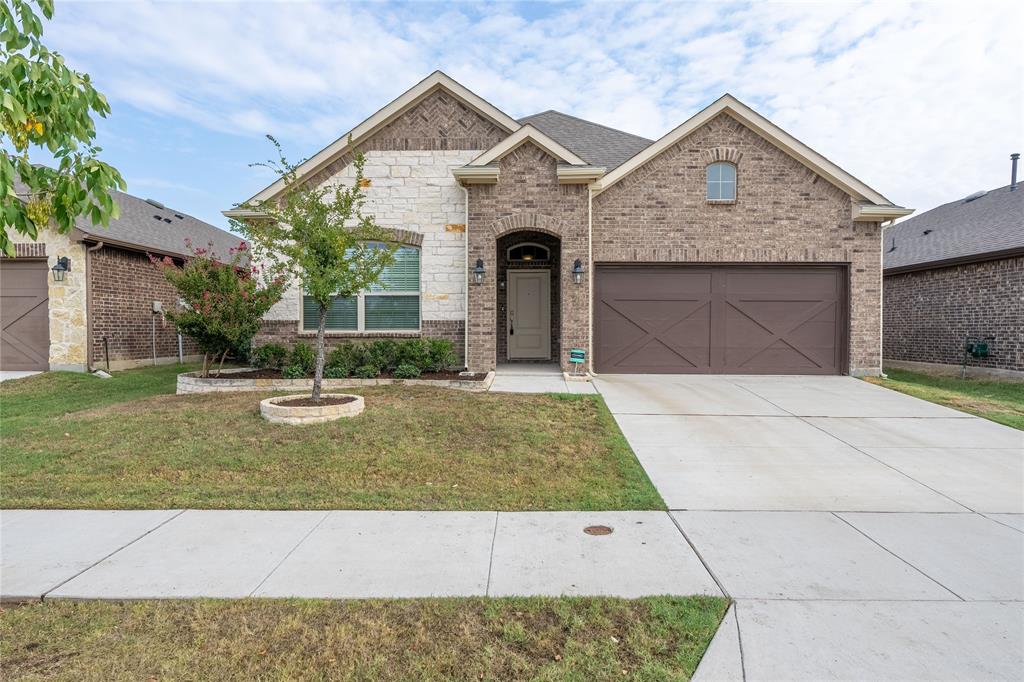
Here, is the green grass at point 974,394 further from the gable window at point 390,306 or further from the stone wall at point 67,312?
the stone wall at point 67,312

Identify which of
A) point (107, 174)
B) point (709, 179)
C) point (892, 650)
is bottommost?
point (892, 650)

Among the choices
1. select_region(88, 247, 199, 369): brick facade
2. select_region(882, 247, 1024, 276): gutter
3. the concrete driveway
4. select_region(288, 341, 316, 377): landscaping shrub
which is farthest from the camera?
select_region(88, 247, 199, 369): brick facade

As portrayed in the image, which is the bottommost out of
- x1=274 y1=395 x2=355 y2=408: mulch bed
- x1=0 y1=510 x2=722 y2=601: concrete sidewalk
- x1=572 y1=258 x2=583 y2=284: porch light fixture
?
x1=0 y1=510 x2=722 y2=601: concrete sidewalk

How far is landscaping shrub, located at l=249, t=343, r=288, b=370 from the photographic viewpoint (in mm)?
10852

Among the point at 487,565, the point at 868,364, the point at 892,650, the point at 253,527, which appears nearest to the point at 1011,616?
the point at 892,650

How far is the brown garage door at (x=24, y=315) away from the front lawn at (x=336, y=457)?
5227mm

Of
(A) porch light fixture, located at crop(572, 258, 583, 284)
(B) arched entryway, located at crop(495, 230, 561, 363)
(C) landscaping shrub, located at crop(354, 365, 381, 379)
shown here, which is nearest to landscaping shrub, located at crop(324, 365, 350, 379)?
(C) landscaping shrub, located at crop(354, 365, 381, 379)

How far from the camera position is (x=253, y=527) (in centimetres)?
422

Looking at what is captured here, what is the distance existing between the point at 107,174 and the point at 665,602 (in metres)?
3.87

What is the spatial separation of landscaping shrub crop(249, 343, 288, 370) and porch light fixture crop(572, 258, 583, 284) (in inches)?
240

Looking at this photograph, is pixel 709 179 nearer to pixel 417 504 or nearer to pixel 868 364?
pixel 868 364

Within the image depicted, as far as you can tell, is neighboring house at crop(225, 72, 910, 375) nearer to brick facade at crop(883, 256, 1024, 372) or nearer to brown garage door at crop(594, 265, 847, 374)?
brown garage door at crop(594, 265, 847, 374)

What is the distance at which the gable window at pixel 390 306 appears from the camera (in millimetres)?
11344

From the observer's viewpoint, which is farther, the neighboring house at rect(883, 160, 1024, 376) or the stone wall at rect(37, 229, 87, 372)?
the stone wall at rect(37, 229, 87, 372)
